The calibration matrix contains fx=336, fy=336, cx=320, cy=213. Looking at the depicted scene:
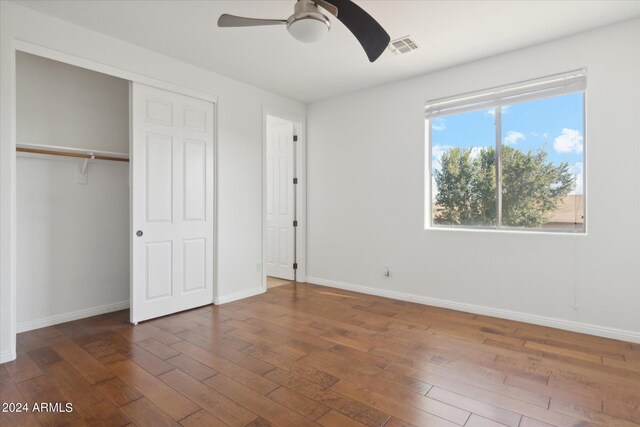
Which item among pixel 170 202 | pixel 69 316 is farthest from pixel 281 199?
pixel 69 316

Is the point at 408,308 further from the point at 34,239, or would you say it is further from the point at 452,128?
the point at 34,239

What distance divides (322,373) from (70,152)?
10.4 ft

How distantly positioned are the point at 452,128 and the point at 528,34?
115 centimetres

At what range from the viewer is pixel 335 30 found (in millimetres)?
3010

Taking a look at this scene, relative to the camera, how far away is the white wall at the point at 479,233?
2.93 metres

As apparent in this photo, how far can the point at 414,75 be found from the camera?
13.3ft

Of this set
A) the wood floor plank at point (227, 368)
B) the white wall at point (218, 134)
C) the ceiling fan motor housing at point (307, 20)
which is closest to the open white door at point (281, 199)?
the white wall at point (218, 134)

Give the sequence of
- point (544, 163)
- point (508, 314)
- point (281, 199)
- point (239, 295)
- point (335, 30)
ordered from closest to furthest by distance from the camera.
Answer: point (335, 30), point (544, 163), point (508, 314), point (239, 295), point (281, 199)

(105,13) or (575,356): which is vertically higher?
(105,13)

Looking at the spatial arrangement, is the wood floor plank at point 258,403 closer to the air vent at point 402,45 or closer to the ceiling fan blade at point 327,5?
the ceiling fan blade at point 327,5

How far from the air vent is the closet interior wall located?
306 centimetres

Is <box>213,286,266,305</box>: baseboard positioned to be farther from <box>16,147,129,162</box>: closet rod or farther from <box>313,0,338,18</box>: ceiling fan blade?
<box>313,0,338,18</box>: ceiling fan blade

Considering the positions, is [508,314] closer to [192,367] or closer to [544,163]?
[544,163]

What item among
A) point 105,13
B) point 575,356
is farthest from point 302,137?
point 575,356
